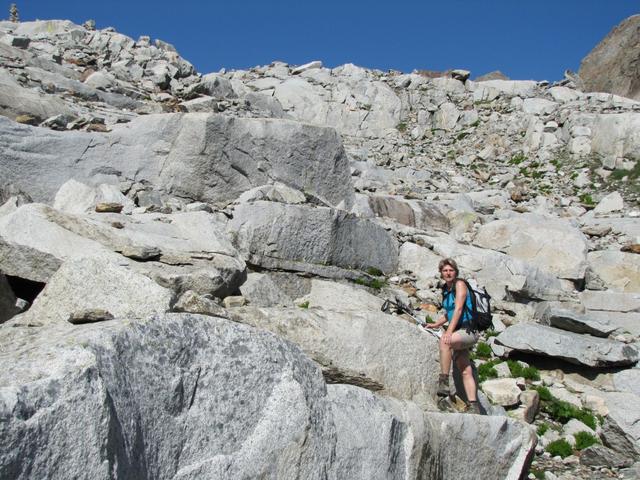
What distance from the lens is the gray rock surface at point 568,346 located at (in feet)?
39.9

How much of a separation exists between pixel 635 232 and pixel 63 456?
22.5m

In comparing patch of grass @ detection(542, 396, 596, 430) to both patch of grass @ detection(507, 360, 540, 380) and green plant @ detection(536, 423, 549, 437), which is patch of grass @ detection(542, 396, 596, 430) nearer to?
green plant @ detection(536, 423, 549, 437)

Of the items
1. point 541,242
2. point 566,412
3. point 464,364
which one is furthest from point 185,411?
point 541,242

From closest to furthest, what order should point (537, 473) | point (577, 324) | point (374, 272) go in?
point (537, 473), point (577, 324), point (374, 272)

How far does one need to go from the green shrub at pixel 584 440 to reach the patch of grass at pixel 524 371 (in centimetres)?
190

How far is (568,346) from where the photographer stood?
12.5 m

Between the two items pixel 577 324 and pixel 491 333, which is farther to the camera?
pixel 491 333

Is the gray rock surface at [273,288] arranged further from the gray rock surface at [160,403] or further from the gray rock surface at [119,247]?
the gray rock surface at [160,403]

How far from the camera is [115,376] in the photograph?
14.5ft

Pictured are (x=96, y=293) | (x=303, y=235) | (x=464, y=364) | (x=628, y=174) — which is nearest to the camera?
(x=96, y=293)

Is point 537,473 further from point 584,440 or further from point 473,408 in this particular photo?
point 473,408

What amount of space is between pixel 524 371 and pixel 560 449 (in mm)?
2443

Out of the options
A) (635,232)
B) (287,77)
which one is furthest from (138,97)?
(635,232)

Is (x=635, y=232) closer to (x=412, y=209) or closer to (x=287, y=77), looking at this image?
(x=412, y=209)
